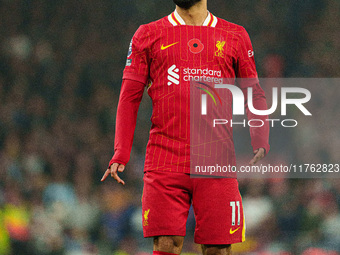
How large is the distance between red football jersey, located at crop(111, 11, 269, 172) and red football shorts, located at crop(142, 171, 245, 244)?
2.1 inches

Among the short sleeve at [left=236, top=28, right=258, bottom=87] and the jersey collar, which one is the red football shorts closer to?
the short sleeve at [left=236, top=28, right=258, bottom=87]

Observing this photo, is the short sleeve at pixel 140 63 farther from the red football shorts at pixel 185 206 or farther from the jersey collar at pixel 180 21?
the red football shorts at pixel 185 206

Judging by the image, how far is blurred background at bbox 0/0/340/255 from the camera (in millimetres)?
2936

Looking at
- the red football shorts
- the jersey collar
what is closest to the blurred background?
the jersey collar

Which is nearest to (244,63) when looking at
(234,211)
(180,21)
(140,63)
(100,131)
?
(180,21)

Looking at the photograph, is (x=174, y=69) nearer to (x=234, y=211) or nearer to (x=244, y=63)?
(x=244, y=63)

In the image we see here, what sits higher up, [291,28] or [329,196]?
[291,28]

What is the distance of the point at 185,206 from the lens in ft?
5.50

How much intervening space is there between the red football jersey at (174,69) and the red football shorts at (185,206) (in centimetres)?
5

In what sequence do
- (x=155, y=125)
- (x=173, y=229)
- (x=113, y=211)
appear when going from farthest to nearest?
(x=113, y=211) < (x=155, y=125) < (x=173, y=229)

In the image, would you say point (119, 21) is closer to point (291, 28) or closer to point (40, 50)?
point (40, 50)

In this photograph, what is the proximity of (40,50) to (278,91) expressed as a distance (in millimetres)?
1447

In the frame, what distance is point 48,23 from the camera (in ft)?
10.1

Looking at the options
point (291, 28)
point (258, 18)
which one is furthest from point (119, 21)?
point (291, 28)
